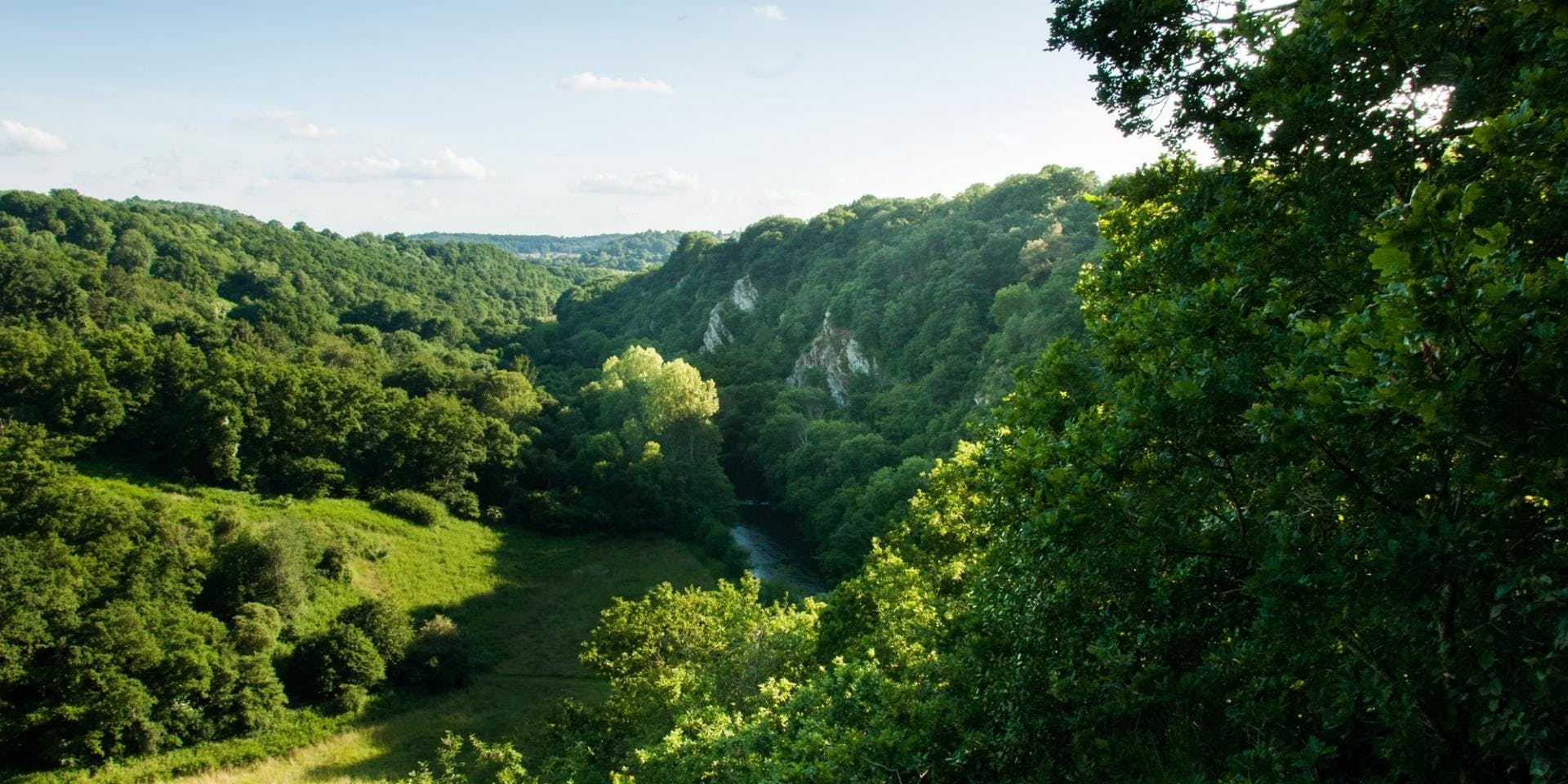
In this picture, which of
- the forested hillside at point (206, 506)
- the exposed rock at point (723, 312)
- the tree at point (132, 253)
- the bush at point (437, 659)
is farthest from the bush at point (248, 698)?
the tree at point (132, 253)

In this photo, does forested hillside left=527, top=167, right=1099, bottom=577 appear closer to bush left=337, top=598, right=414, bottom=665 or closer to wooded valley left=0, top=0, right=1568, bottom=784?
wooded valley left=0, top=0, right=1568, bottom=784

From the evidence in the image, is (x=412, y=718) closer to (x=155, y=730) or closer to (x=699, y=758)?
(x=155, y=730)

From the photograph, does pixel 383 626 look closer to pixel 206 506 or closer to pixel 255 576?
pixel 255 576

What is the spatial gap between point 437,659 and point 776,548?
23104 mm

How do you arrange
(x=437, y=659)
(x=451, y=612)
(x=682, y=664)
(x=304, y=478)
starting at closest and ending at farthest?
1. (x=682, y=664)
2. (x=437, y=659)
3. (x=451, y=612)
4. (x=304, y=478)

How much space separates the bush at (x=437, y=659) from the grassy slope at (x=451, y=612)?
2.58 feet

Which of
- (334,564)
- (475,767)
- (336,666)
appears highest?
(334,564)

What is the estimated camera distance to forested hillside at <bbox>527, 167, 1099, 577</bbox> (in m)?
48.7

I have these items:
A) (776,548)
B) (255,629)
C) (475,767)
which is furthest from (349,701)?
(776,548)

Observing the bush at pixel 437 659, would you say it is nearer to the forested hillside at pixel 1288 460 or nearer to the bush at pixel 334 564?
the bush at pixel 334 564

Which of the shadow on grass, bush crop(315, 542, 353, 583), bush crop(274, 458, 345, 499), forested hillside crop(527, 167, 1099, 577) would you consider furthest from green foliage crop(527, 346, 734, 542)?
bush crop(315, 542, 353, 583)

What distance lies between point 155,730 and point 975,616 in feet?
106

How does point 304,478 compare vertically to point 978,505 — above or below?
below

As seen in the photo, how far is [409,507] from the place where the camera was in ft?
162
